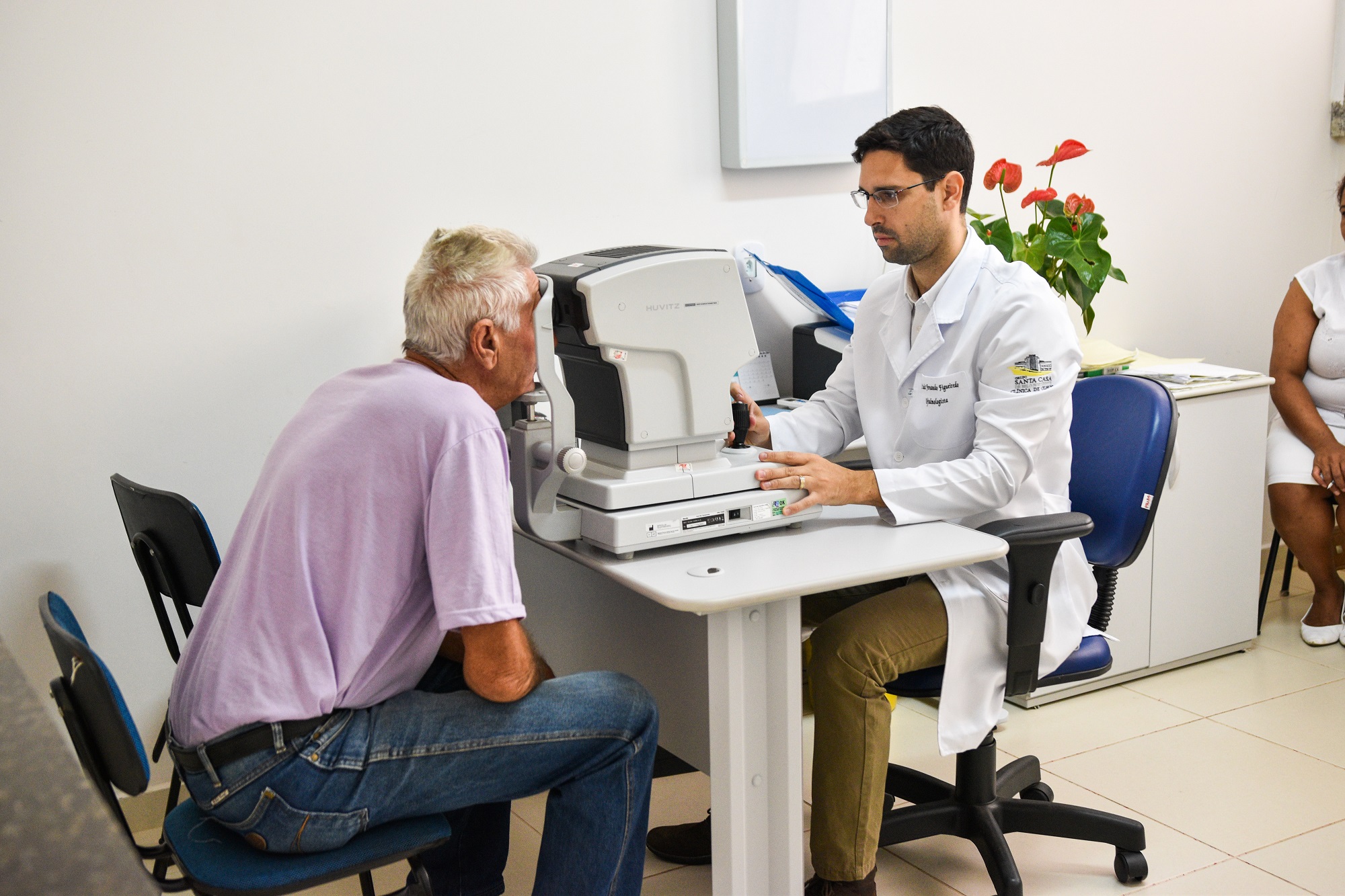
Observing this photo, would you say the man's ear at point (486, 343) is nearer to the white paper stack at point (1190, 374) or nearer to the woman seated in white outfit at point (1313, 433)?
the white paper stack at point (1190, 374)

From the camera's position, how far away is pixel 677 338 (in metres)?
1.67

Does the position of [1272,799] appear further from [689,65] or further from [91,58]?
[91,58]

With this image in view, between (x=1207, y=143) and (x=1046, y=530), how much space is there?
2.24 metres

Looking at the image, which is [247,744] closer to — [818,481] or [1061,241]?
[818,481]

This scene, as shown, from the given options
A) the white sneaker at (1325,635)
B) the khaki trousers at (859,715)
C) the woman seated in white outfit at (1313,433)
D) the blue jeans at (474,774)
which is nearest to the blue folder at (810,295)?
the khaki trousers at (859,715)

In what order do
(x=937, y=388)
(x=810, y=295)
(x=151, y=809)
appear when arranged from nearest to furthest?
1. (x=937, y=388)
2. (x=151, y=809)
3. (x=810, y=295)

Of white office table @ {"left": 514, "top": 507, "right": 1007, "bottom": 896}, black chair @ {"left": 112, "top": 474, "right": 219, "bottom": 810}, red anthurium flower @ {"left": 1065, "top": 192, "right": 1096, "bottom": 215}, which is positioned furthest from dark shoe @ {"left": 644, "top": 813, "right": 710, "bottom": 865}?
red anthurium flower @ {"left": 1065, "top": 192, "right": 1096, "bottom": 215}

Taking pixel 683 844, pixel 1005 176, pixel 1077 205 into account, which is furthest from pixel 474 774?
pixel 1077 205

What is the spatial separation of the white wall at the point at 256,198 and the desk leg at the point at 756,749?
45.5 inches

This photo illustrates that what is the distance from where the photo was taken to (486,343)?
5.18ft

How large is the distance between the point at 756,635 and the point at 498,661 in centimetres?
38

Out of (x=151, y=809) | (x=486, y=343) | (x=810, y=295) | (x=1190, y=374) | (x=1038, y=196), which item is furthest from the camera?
(x=1190, y=374)

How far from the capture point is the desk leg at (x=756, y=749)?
5.21ft

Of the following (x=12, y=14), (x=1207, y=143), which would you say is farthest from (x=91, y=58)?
(x=1207, y=143)
